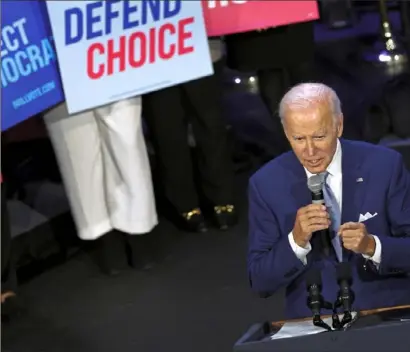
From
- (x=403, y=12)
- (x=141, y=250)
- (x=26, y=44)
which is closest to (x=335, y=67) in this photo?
(x=403, y=12)

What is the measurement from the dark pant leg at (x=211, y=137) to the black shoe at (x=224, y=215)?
26 mm

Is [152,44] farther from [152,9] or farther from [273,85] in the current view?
[273,85]

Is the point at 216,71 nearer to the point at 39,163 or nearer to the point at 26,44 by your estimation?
the point at 26,44

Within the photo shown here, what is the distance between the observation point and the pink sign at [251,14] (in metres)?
4.58

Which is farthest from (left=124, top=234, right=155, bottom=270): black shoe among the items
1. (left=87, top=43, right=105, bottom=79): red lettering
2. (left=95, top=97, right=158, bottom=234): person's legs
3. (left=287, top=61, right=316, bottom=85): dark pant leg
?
(left=287, top=61, right=316, bottom=85): dark pant leg

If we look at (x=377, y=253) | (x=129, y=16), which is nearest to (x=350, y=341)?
(x=377, y=253)

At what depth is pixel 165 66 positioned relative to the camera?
4.34m

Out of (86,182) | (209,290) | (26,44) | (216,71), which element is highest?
(26,44)

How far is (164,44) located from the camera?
431 cm

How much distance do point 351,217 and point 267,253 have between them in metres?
0.24

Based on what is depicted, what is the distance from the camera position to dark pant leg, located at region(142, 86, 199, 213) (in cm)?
477

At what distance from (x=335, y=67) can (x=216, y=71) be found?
2727mm

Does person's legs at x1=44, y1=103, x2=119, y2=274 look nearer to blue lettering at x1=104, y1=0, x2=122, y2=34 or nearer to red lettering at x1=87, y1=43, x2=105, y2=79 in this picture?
red lettering at x1=87, y1=43, x2=105, y2=79

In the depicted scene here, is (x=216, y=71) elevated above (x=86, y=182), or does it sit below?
above
